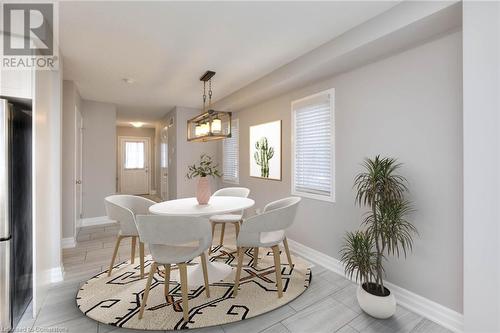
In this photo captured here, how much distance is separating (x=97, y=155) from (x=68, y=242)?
1.94 meters

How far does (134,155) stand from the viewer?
8586 mm

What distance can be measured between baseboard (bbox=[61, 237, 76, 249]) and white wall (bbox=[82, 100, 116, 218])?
4.23 feet

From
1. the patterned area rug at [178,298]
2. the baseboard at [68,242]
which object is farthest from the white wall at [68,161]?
the patterned area rug at [178,298]

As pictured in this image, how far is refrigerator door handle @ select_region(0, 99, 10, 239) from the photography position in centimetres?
166

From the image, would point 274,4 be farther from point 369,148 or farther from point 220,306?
point 220,306

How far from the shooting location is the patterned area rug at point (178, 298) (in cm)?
186

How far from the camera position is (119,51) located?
2.57 m

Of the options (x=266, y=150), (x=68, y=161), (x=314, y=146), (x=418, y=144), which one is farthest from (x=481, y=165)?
(x=68, y=161)

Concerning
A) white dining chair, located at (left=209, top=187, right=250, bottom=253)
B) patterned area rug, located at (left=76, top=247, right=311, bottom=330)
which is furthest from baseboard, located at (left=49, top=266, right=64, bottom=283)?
white dining chair, located at (left=209, top=187, right=250, bottom=253)

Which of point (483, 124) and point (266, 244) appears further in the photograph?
point (266, 244)

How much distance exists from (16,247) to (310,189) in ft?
9.92

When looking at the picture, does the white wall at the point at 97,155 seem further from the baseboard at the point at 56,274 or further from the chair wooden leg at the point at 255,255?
the chair wooden leg at the point at 255,255

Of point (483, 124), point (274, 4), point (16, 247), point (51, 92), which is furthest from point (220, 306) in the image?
point (51, 92)

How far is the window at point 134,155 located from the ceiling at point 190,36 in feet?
16.8
